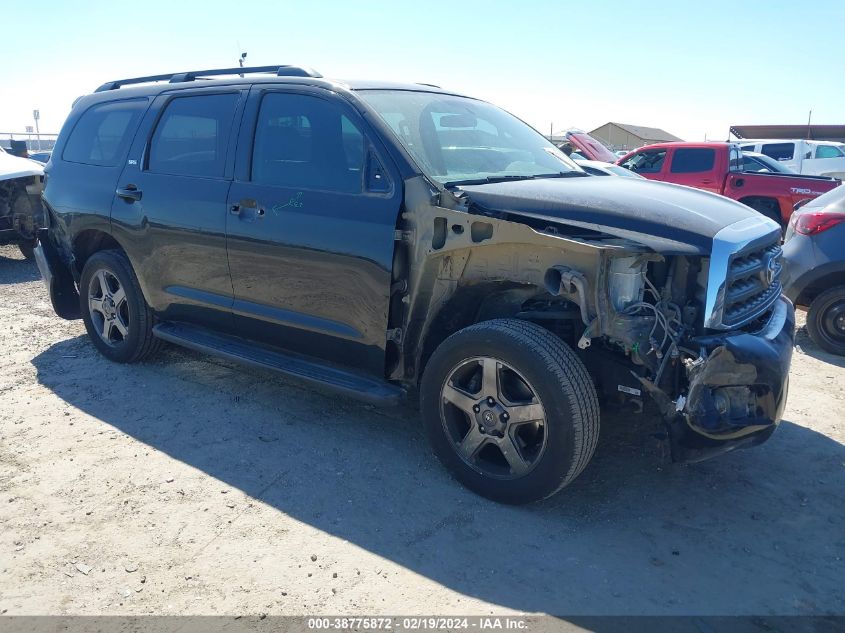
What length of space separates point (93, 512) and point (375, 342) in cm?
160

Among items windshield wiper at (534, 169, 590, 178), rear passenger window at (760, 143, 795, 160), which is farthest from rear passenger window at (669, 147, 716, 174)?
windshield wiper at (534, 169, 590, 178)

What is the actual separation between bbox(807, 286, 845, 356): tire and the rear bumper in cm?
616

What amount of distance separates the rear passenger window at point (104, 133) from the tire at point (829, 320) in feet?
18.3

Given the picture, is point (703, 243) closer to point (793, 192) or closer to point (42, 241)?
point (42, 241)

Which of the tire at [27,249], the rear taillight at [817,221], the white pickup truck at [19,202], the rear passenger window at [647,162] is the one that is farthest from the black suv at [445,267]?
the rear passenger window at [647,162]

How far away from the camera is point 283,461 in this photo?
3854mm

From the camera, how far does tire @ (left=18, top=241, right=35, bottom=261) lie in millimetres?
9523

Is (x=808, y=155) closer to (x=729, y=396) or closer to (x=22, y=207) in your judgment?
(x=22, y=207)

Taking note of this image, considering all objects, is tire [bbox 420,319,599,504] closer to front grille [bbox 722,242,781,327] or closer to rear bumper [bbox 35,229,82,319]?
front grille [bbox 722,242,781,327]

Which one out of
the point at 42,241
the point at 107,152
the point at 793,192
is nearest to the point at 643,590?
the point at 107,152

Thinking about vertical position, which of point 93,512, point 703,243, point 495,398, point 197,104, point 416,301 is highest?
point 197,104

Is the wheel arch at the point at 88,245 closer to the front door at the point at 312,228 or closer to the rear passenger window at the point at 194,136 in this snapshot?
the rear passenger window at the point at 194,136

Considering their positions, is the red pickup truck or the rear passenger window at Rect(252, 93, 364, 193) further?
the red pickup truck

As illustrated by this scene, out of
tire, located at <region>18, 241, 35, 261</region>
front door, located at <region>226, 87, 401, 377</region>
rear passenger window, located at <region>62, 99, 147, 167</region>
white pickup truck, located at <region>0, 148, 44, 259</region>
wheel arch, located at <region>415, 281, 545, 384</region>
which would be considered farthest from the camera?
tire, located at <region>18, 241, 35, 261</region>
